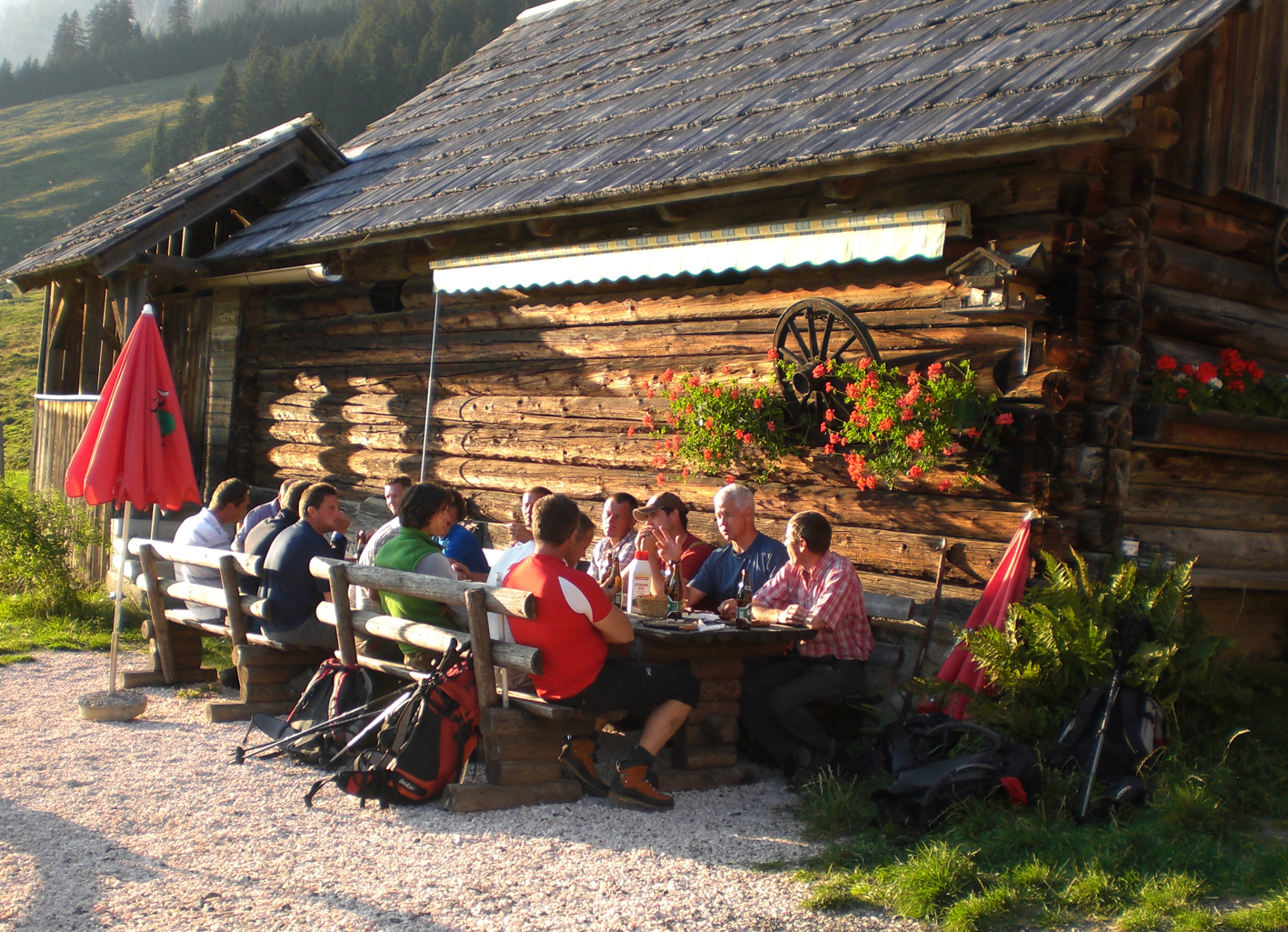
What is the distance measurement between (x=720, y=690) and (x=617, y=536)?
154 centimetres

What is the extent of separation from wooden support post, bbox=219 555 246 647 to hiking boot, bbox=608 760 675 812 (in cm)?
269

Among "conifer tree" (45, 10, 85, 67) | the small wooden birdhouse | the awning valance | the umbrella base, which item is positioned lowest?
the umbrella base

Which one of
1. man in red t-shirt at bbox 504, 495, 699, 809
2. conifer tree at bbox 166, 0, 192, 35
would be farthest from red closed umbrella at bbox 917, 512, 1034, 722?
conifer tree at bbox 166, 0, 192, 35

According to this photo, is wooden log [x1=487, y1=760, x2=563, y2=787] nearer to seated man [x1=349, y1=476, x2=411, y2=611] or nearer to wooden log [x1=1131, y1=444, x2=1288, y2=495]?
seated man [x1=349, y1=476, x2=411, y2=611]

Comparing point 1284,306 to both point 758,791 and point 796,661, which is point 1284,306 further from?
point 758,791

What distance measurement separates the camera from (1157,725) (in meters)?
4.72

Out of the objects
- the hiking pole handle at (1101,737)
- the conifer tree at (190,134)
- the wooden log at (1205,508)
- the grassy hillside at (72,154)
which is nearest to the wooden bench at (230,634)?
the hiking pole handle at (1101,737)

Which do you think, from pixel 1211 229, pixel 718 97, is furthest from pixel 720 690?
pixel 718 97

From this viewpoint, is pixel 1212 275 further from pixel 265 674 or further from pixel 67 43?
pixel 67 43

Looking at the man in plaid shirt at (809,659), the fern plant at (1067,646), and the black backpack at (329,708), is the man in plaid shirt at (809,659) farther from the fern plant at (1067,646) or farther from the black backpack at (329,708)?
the black backpack at (329,708)

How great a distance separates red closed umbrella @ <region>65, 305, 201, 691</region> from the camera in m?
6.53

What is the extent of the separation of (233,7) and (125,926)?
406ft

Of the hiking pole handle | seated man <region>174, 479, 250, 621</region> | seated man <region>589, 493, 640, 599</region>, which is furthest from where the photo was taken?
seated man <region>174, 479, 250, 621</region>

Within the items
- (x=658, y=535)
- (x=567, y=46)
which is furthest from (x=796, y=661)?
(x=567, y=46)
